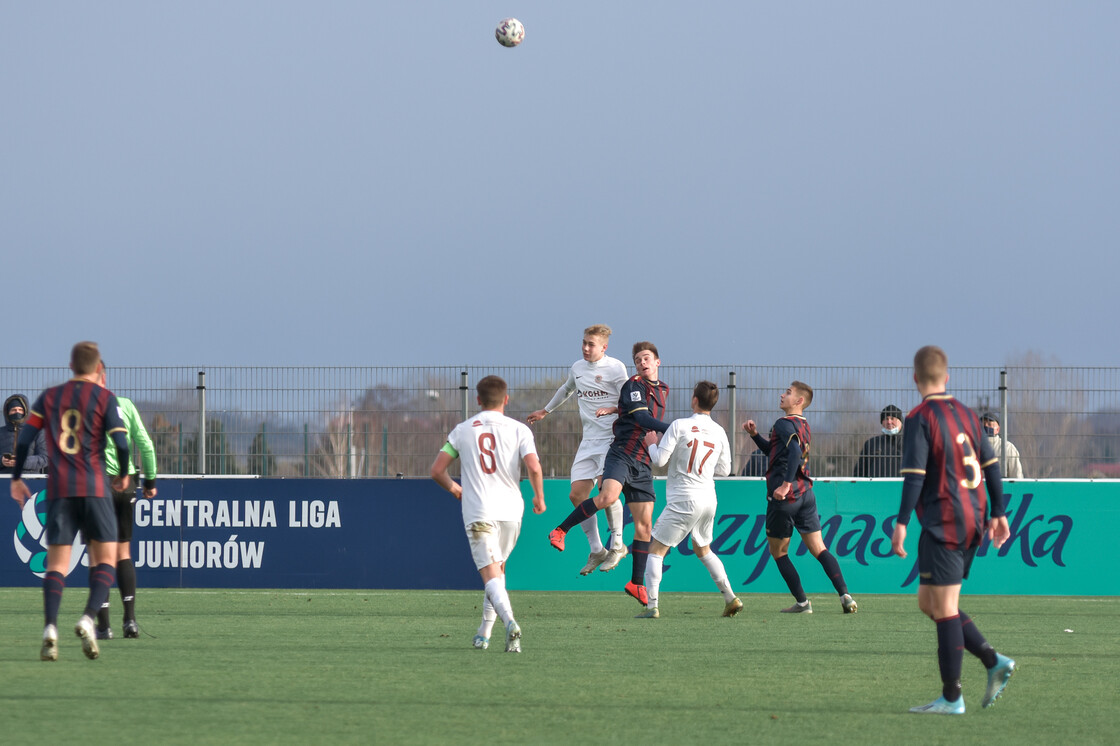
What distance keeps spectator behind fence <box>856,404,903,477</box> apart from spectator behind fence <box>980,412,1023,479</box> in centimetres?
99

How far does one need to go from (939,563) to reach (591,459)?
7.21 metres

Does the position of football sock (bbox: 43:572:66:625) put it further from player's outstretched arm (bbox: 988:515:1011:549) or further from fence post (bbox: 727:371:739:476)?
fence post (bbox: 727:371:739:476)

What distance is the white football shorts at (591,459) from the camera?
13312 mm

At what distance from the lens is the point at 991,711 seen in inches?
257

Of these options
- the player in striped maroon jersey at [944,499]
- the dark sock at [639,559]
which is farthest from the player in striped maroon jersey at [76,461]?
the dark sock at [639,559]

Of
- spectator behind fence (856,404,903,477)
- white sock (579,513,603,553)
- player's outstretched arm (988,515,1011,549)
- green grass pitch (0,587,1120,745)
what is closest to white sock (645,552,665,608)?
green grass pitch (0,587,1120,745)

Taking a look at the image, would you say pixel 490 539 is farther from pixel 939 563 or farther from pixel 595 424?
pixel 595 424

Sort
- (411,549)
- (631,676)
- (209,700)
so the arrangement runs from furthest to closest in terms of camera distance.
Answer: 1. (411,549)
2. (631,676)
3. (209,700)

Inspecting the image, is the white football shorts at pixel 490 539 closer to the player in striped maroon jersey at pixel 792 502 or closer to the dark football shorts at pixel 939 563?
the dark football shorts at pixel 939 563

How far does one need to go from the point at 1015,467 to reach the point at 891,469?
1445 mm

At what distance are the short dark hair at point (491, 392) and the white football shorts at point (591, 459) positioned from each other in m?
4.56

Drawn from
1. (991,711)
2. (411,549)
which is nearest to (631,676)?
(991,711)

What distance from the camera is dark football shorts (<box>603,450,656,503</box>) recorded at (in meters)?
12.5

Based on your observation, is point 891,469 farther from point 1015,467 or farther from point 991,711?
point 991,711
